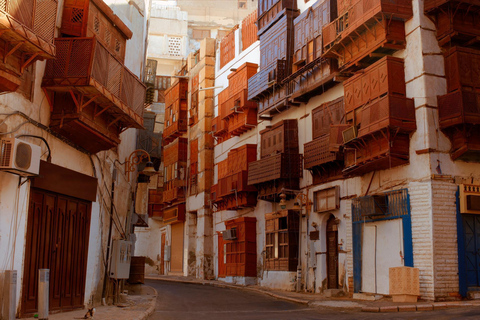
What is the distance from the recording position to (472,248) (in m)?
15.7

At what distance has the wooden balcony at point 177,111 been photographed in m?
38.6

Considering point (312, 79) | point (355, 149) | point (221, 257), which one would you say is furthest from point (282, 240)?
point (221, 257)

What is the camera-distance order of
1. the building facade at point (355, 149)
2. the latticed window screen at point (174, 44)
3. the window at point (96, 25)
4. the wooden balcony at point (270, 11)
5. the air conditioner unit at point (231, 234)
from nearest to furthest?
the window at point (96, 25), the building facade at point (355, 149), the wooden balcony at point (270, 11), the air conditioner unit at point (231, 234), the latticed window screen at point (174, 44)

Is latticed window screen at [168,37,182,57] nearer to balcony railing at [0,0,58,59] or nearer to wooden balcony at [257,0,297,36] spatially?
wooden balcony at [257,0,297,36]

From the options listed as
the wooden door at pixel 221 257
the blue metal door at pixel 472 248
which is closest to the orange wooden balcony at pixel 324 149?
the blue metal door at pixel 472 248

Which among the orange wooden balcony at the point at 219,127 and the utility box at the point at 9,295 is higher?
the orange wooden balcony at the point at 219,127

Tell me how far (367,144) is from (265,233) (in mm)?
9199

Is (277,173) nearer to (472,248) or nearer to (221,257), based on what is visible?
(472,248)

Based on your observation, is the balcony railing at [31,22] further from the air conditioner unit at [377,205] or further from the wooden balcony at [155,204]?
the wooden balcony at [155,204]

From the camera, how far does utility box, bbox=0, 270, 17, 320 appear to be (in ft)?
30.2

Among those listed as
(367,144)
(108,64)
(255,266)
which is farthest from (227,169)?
(108,64)

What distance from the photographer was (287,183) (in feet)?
76.2

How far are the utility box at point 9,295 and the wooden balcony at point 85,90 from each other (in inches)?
137

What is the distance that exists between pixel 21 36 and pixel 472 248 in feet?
43.3
